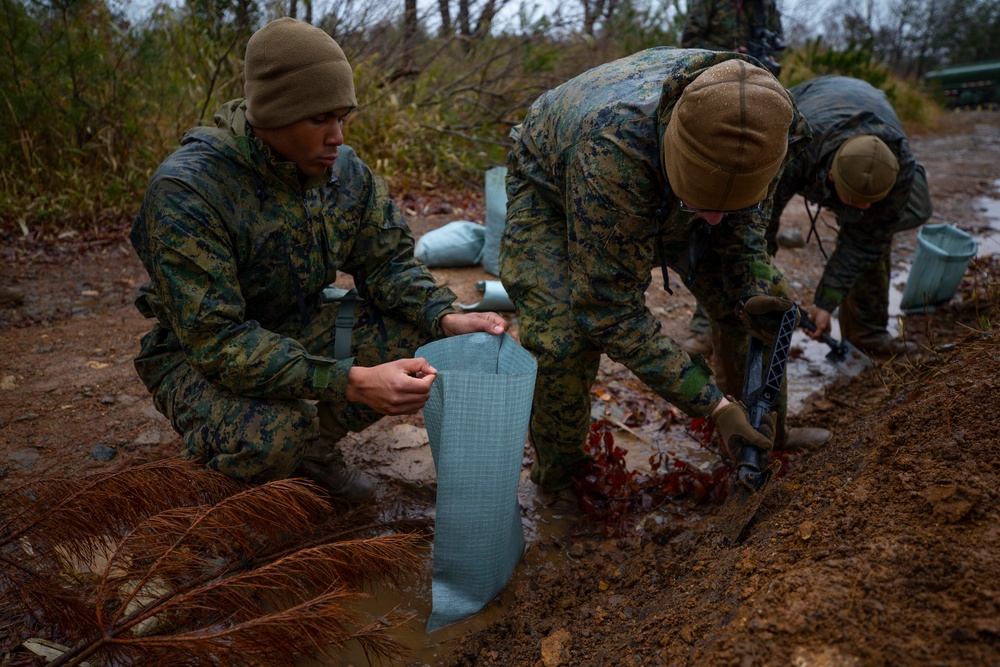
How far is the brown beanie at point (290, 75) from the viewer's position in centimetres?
207

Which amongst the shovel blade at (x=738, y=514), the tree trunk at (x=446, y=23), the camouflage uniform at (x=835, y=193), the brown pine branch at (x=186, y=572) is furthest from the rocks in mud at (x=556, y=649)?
the tree trunk at (x=446, y=23)

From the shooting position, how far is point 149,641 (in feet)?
4.92

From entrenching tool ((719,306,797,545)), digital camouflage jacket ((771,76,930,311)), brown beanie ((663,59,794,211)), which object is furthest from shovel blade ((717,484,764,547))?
digital camouflage jacket ((771,76,930,311))

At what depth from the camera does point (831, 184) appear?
12.3 feet

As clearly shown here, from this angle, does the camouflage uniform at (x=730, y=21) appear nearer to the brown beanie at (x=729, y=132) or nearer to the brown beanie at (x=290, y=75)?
the brown beanie at (x=729, y=132)

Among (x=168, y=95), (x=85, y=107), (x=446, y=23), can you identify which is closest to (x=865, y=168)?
(x=168, y=95)

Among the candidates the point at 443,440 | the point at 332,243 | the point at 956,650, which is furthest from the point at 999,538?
the point at 332,243

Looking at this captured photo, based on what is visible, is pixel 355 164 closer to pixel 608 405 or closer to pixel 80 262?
pixel 608 405

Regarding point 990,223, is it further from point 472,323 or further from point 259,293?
point 259,293

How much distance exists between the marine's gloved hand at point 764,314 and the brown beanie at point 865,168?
129 cm

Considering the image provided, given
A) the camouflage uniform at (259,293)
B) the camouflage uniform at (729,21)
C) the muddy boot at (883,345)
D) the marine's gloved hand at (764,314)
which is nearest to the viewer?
the camouflage uniform at (259,293)

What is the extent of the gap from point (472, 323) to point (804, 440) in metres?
1.64

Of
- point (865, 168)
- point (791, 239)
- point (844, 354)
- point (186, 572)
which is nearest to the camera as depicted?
point (186, 572)

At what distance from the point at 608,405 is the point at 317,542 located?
1876 millimetres
